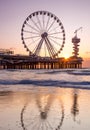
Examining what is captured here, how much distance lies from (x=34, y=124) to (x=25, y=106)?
11.2 ft

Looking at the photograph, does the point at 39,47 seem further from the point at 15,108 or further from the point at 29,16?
the point at 15,108

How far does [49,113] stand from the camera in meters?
11.2

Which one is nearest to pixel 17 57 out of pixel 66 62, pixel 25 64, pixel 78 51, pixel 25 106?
pixel 25 64

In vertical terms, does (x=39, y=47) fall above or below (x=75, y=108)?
above

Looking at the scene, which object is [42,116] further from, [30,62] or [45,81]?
[30,62]

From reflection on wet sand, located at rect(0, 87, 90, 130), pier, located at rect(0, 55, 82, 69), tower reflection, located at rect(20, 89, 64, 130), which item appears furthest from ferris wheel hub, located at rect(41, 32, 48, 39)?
reflection on wet sand, located at rect(0, 87, 90, 130)

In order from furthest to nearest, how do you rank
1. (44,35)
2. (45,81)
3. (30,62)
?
(30,62)
(44,35)
(45,81)

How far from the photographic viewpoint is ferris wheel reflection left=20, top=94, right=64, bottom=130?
9250 mm

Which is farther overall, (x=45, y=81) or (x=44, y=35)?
(x=44, y=35)

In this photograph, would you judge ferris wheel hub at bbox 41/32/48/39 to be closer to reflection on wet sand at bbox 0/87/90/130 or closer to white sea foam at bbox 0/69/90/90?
white sea foam at bbox 0/69/90/90

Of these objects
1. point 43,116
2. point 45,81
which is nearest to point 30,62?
point 45,81

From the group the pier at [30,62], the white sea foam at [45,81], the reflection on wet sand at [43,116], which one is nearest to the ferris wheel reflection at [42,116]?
the reflection on wet sand at [43,116]

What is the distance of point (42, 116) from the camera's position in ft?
35.1

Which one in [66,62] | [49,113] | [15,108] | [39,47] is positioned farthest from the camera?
[66,62]
